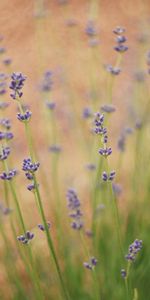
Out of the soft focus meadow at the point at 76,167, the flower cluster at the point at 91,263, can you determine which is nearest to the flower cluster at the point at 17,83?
the soft focus meadow at the point at 76,167

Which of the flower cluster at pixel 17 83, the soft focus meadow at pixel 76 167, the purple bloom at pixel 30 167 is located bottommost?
the soft focus meadow at pixel 76 167

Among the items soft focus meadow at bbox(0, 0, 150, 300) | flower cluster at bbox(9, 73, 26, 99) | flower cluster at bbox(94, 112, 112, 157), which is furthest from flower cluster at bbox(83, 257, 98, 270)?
flower cluster at bbox(9, 73, 26, 99)

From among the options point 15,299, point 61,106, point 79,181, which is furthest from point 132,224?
point 61,106

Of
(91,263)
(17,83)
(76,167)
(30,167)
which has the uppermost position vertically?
(17,83)

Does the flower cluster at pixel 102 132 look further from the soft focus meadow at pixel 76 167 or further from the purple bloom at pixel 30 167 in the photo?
the purple bloom at pixel 30 167

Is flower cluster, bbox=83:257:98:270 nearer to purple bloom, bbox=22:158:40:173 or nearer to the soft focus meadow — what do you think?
the soft focus meadow

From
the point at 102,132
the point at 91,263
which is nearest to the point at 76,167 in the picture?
the point at 91,263

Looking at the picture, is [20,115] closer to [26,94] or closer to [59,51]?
[59,51]

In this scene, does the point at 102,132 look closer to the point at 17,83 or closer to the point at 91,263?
the point at 17,83
